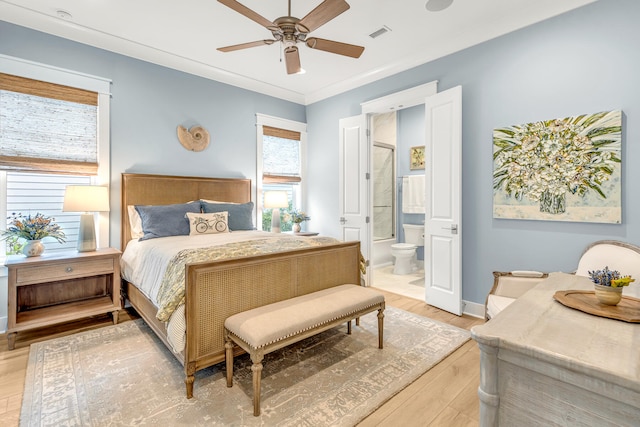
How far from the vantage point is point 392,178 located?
591cm

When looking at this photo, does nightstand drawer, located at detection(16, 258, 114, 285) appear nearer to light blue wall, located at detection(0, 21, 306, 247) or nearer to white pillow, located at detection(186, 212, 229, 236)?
light blue wall, located at detection(0, 21, 306, 247)

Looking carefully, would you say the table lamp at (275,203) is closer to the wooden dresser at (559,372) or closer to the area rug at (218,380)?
the area rug at (218,380)

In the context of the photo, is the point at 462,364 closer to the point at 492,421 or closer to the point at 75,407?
the point at 492,421

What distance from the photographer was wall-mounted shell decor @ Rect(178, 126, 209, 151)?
3.96 metres

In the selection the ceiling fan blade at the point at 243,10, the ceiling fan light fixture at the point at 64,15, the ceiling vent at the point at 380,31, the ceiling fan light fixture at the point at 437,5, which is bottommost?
the ceiling fan blade at the point at 243,10

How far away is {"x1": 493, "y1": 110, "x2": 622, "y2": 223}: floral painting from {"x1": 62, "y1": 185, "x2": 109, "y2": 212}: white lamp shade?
156 inches

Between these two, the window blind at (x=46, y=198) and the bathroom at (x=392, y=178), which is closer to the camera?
the window blind at (x=46, y=198)

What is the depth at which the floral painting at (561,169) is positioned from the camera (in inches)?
96.0

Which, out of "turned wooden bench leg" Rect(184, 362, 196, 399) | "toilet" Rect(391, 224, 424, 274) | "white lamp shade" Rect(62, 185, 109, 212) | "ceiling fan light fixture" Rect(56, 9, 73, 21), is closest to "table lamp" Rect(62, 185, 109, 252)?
"white lamp shade" Rect(62, 185, 109, 212)

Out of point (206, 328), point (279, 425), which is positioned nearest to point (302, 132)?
point (206, 328)

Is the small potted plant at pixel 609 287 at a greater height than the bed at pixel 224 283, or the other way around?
the small potted plant at pixel 609 287

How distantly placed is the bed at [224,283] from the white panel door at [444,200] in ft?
3.44

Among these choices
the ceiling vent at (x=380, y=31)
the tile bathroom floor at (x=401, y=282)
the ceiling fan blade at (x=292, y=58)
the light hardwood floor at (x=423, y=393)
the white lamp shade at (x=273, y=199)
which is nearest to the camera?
the light hardwood floor at (x=423, y=393)

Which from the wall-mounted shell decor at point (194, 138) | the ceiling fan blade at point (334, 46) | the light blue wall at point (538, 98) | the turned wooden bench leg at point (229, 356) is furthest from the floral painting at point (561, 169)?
the wall-mounted shell decor at point (194, 138)
